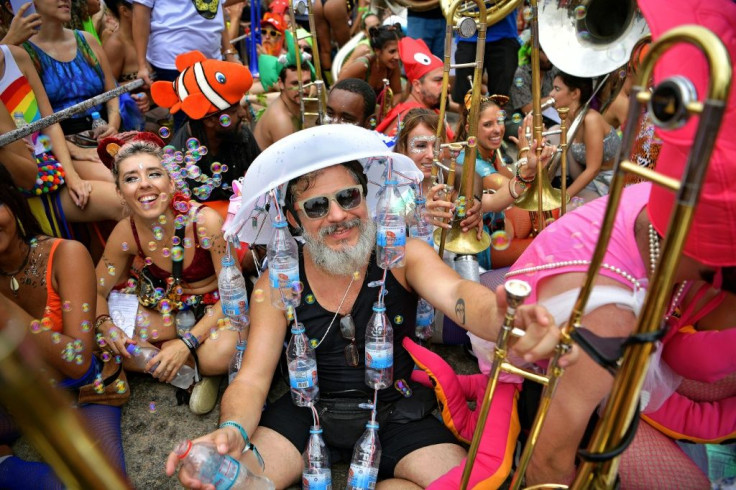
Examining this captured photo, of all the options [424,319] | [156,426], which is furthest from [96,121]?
[424,319]

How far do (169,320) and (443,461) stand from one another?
6.06 feet

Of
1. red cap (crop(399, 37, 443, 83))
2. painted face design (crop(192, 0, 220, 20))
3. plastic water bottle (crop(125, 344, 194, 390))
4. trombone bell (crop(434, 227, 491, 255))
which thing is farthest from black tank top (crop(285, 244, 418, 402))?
painted face design (crop(192, 0, 220, 20))

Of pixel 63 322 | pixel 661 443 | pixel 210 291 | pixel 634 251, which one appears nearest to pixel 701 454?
pixel 661 443

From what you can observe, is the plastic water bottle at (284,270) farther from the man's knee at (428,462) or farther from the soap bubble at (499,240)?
the soap bubble at (499,240)

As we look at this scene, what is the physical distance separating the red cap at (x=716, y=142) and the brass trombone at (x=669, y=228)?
9 cm

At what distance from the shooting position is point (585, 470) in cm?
115

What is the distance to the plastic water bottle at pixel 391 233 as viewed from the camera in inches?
88.5

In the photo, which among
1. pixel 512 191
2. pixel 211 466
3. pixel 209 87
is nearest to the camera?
pixel 211 466

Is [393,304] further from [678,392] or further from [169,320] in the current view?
[169,320]

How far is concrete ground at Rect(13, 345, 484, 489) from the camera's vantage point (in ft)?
8.34

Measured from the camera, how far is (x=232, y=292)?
2.57 meters

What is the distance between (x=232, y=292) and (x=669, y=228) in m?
2.07

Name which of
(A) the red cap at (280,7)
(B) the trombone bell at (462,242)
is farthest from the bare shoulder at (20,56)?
(A) the red cap at (280,7)

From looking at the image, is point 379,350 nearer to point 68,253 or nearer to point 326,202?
point 326,202
